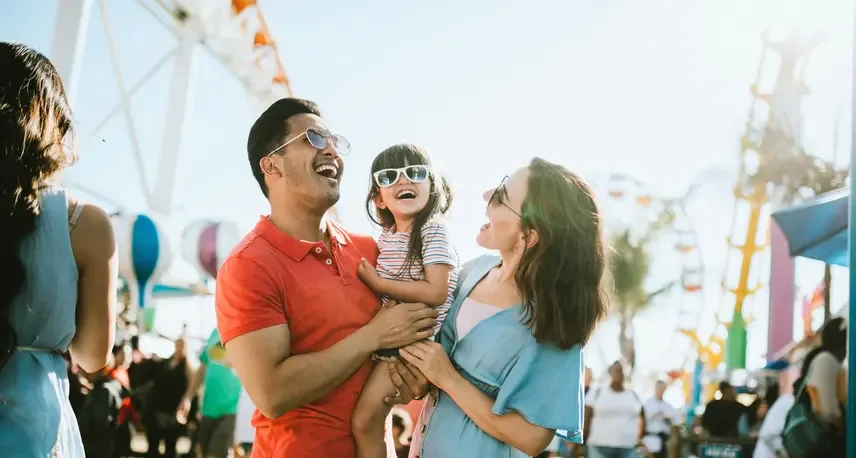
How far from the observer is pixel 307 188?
233 centimetres

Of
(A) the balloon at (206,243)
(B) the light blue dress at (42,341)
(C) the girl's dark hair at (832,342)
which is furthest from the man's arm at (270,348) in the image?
(A) the balloon at (206,243)

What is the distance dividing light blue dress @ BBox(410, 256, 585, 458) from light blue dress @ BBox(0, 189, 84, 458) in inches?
40.6

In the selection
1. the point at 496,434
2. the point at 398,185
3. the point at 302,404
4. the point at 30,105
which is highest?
the point at 30,105

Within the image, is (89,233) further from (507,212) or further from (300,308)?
(507,212)

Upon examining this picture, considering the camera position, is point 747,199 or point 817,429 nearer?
point 817,429

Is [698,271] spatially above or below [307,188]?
below

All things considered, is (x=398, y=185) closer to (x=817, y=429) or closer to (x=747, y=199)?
(x=817, y=429)

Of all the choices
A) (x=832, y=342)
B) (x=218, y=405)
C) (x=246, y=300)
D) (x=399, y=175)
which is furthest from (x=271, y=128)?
(x=218, y=405)

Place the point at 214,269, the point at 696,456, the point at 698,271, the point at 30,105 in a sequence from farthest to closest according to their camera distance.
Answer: the point at 698,271
the point at 214,269
the point at 696,456
the point at 30,105

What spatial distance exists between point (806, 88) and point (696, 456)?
19559 millimetres

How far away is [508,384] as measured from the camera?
2.29 meters

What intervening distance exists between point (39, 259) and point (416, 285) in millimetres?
1074

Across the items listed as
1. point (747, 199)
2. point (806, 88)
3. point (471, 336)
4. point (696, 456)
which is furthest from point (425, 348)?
point (747, 199)

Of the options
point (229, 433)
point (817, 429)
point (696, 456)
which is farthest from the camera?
point (696, 456)
